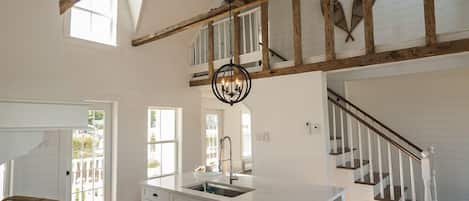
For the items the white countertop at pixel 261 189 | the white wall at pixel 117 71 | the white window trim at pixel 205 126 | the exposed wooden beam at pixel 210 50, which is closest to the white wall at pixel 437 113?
the exposed wooden beam at pixel 210 50

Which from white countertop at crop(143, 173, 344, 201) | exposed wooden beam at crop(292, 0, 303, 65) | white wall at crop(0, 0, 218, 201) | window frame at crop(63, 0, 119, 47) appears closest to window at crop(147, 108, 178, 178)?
white wall at crop(0, 0, 218, 201)

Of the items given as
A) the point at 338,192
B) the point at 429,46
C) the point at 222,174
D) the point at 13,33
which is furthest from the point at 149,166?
the point at 429,46

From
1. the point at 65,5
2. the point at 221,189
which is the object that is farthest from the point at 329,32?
the point at 65,5

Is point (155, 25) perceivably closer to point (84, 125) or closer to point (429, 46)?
point (84, 125)

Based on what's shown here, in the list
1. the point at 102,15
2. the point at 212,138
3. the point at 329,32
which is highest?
the point at 102,15

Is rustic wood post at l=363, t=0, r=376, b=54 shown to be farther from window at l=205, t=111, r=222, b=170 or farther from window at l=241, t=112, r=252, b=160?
window at l=241, t=112, r=252, b=160

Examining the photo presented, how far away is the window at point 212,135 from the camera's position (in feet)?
23.4

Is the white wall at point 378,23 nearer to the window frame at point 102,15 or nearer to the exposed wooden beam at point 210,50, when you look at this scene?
the exposed wooden beam at point 210,50

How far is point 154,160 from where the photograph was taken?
5500 mm

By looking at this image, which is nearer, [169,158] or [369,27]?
[369,27]

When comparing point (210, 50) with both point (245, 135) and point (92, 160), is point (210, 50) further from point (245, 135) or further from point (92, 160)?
point (245, 135)

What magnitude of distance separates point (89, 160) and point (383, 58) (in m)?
4.55

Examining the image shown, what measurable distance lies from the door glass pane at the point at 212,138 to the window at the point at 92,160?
2776mm

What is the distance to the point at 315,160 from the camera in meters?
4.23
